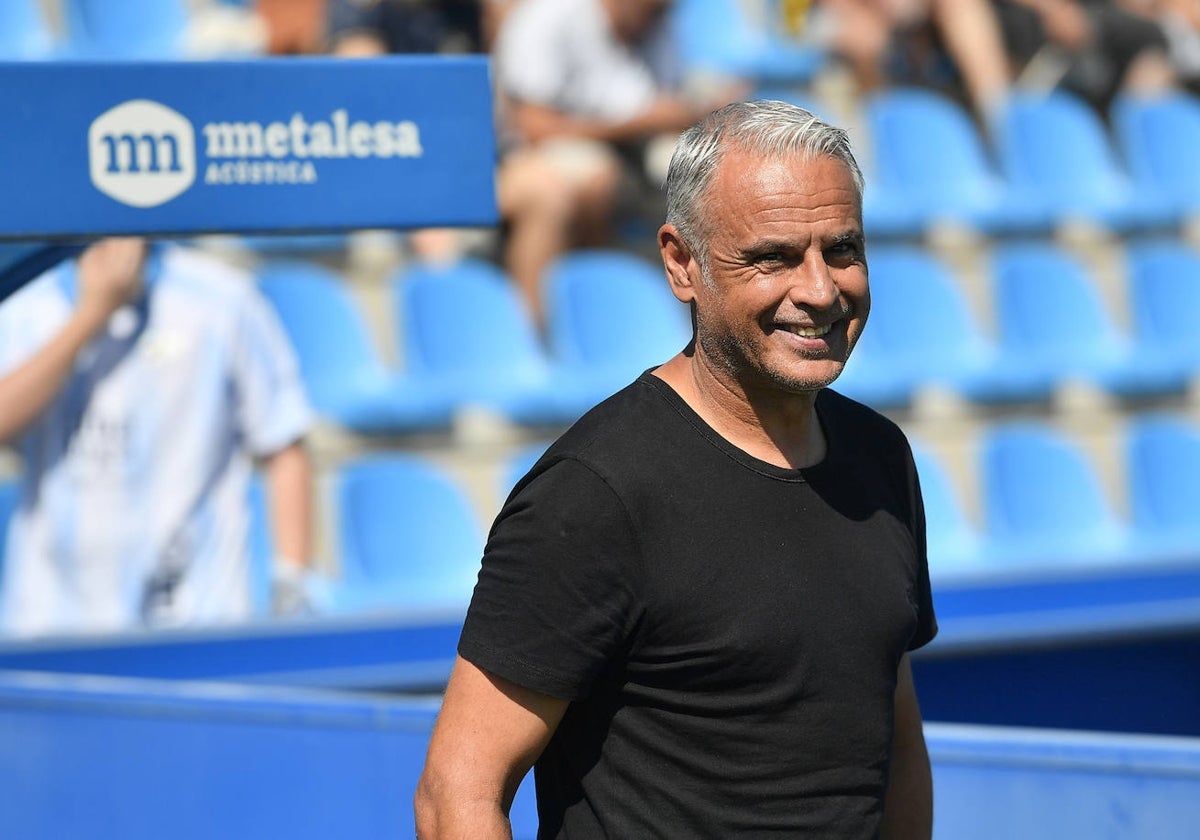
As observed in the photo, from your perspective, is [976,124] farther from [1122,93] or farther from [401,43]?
[401,43]

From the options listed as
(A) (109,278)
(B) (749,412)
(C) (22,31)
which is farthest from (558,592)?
(C) (22,31)

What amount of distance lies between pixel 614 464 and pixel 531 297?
15.2 feet

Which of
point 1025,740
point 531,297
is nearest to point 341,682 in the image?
point 1025,740

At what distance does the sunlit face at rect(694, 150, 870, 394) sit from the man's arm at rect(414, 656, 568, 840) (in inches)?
16.0

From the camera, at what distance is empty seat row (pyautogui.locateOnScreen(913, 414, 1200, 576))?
234 inches

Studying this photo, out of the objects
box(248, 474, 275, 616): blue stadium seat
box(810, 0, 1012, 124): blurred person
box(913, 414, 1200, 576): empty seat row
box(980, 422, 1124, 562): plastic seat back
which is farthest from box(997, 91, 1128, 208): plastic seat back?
box(248, 474, 275, 616): blue stadium seat

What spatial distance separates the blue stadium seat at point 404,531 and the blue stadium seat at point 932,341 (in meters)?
2.11

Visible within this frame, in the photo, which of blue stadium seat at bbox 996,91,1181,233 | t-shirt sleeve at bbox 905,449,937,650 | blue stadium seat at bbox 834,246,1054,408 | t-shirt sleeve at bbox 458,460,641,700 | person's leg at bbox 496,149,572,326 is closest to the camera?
t-shirt sleeve at bbox 458,460,641,700

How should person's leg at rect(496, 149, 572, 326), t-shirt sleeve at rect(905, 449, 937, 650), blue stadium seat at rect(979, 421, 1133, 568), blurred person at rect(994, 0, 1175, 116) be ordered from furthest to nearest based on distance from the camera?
blurred person at rect(994, 0, 1175, 116), blue stadium seat at rect(979, 421, 1133, 568), person's leg at rect(496, 149, 572, 326), t-shirt sleeve at rect(905, 449, 937, 650)

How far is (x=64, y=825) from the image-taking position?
2705 mm

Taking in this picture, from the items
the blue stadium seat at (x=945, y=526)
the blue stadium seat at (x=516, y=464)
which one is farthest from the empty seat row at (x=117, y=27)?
the blue stadium seat at (x=945, y=526)

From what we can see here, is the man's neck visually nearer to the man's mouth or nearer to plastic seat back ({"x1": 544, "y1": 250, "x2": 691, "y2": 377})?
the man's mouth

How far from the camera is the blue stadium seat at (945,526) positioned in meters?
5.73

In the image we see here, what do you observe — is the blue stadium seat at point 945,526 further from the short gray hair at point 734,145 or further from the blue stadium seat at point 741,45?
the short gray hair at point 734,145
